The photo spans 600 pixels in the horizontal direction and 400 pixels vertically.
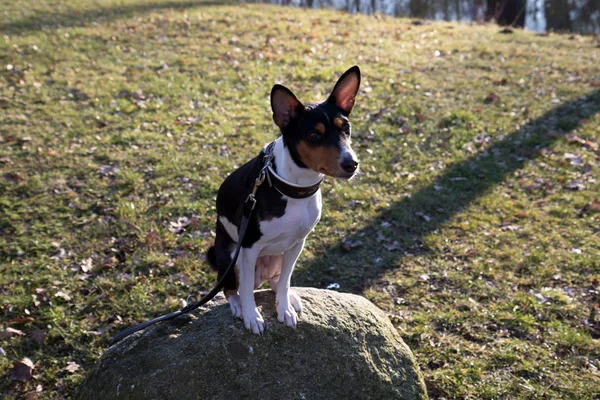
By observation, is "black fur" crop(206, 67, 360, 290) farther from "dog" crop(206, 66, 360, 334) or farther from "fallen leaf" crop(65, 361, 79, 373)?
"fallen leaf" crop(65, 361, 79, 373)

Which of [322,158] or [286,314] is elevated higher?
[322,158]

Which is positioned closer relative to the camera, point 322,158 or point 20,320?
point 322,158

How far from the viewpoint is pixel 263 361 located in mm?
3465

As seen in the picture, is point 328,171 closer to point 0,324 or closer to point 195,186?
point 0,324

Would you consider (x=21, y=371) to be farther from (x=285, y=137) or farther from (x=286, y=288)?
(x=285, y=137)

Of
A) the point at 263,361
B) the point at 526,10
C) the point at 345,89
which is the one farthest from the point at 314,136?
the point at 526,10

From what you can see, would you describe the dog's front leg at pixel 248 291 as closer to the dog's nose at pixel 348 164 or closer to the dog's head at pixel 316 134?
the dog's head at pixel 316 134

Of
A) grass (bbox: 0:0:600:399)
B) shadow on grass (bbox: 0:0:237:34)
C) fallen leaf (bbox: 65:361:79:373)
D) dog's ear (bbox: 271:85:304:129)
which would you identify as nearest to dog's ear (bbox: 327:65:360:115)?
dog's ear (bbox: 271:85:304:129)

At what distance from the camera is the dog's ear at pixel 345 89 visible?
333 centimetres

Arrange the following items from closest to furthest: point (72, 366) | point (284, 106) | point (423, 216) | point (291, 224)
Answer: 1. point (284, 106)
2. point (291, 224)
3. point (72, 366)
4. point (423, 216)

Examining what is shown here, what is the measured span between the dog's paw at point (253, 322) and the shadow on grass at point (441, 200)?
2239 mm

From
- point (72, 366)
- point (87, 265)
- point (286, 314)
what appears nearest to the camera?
point (286, 314)

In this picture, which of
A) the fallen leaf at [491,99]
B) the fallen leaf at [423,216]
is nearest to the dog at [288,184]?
the fallen leaf at [423,216]

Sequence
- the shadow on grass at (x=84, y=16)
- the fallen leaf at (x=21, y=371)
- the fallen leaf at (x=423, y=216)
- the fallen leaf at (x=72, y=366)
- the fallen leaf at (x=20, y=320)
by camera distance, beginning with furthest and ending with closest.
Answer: the shadow on grass at (x=84, y=16) → the fallen leaf at (x=423, y=216) → the fallen leaf at (x=20, y=320) → the fallen leaf at (x=72, y=366) → the fallen leaf at (x=21, y=371)
